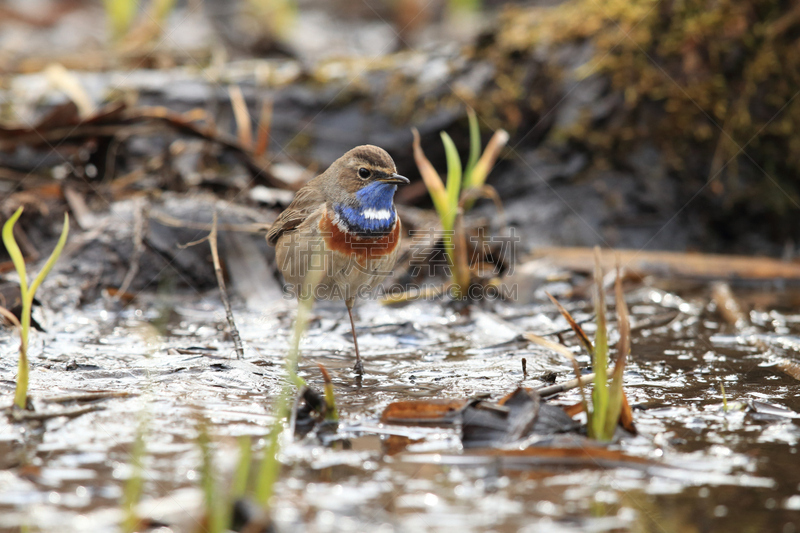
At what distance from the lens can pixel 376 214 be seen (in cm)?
489

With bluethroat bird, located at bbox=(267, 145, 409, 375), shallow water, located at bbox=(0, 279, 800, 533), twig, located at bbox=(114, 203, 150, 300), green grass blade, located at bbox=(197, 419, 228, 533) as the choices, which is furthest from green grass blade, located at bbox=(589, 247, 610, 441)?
twig, located at bbox=(114, 203, 150, 300)

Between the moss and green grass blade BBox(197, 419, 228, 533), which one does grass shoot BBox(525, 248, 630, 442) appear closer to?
green grass blade BBox(197, 419, 228, 533)

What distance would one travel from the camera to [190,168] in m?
7.27

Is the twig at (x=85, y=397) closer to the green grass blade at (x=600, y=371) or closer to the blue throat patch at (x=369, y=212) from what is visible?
the blue throat patch at (x=369, y=212)

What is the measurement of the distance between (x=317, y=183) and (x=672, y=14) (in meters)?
4.14

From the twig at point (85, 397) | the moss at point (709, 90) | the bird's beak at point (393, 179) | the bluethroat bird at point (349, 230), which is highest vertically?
the moss at point (709, 90)

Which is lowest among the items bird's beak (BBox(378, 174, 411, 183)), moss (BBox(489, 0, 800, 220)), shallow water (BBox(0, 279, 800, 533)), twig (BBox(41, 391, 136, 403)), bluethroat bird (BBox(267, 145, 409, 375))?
shallow water (BBox(0, 279, 800, 533))

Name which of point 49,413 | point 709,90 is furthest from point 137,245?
point 709,90

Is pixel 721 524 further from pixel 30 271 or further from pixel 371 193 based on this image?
pixel 30 271

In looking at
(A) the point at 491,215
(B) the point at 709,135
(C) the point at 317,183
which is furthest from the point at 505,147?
Result: (C) the point at 317,183

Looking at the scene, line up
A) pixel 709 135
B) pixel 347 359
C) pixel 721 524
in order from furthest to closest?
pixel 709 135 → pixel 347 359 → pixel 721 524

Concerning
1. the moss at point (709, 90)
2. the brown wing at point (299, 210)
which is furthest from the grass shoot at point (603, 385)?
the moss at point (709, 90)

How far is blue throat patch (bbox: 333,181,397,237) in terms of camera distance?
15.8ft

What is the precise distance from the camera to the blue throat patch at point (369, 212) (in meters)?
4.82
